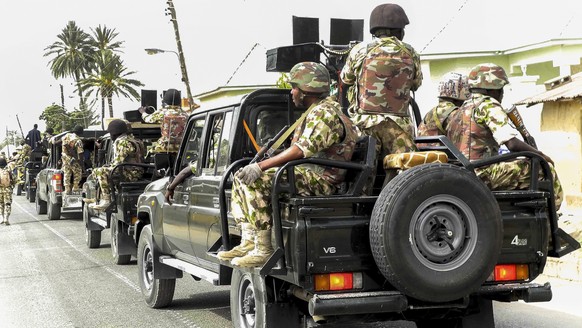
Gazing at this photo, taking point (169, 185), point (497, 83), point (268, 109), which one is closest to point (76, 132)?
point (169, 185)

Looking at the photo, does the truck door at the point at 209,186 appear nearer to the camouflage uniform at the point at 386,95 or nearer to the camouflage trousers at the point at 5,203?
the camouflage uniform at the point at 386,95

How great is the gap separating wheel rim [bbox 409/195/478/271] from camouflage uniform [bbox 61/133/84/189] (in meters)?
15.7

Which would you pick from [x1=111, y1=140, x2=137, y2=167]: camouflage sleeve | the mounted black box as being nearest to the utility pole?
[x1=111, y1=140, x2=137, y2=167]: camouflage sleeve

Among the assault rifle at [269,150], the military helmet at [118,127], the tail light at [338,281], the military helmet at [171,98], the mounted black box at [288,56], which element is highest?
the mounted black box at [288,56]

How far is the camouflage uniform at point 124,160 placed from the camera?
13.1 meters

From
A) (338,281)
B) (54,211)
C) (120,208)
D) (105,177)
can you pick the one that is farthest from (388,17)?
(54,211)

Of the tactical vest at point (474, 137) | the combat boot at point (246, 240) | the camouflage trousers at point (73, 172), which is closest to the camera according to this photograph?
the combat boot at point (246, 240)

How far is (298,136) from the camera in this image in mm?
5867

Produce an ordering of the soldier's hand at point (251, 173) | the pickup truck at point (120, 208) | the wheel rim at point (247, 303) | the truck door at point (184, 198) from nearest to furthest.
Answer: the soldier's hand at point (251, 173) < the wheel rim at point (247, 303) < the truck door at point (184, 198) < the pickup truck at point (120, 208)

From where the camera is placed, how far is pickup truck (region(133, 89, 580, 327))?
205 inches

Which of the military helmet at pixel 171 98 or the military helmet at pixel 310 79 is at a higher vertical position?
the military helmet at pixel 171 98

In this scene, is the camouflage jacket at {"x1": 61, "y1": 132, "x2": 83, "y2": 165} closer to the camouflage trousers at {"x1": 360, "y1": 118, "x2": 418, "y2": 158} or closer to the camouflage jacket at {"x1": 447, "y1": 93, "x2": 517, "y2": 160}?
the camouflage jacket at {"x1": 447, "y1": 93, "x2": 517, "y2": 160}

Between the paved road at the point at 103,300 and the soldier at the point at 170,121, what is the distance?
1.92m

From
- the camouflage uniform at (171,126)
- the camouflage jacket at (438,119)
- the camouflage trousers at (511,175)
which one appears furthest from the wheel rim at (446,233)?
the camouflage uniform at (171,126)
